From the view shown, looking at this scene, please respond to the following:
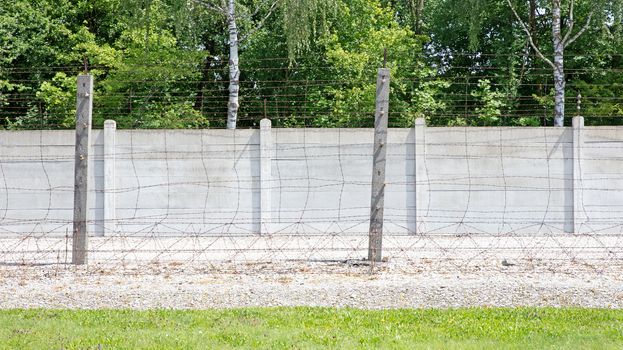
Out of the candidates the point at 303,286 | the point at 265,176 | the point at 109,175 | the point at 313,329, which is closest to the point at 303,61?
the point at 265,176

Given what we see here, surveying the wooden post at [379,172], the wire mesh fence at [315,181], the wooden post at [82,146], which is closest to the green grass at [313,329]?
the wooden post at [379,172]

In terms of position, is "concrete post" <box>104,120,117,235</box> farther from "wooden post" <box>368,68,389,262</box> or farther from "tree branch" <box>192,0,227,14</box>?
"wooden post" <box>368,68,389,262</box>

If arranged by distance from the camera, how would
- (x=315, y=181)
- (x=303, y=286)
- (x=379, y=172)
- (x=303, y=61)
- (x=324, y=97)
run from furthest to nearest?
(x=303, y=61)
(x=324, y=97)
(x=315, y=181)
(x=379, y=172)
(x=303, y=286)

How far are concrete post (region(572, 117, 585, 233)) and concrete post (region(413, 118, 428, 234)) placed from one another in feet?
9.96

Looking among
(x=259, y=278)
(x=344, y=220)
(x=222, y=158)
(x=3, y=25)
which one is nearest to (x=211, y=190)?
(x=222, y=158)

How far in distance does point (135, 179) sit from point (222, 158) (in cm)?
184

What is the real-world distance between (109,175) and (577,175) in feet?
31.3

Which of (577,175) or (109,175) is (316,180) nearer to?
(109,175)

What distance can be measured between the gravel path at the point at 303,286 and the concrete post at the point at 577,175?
6094 mm

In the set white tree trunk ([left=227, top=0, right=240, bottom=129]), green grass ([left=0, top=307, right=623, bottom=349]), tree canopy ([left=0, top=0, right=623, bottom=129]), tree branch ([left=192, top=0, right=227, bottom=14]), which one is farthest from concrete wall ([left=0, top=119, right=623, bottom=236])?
green grass ([left=0, top=307, right=623, bottom=349])

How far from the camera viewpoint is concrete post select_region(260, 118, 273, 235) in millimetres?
15703

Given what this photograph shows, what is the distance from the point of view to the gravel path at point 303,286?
7.91m

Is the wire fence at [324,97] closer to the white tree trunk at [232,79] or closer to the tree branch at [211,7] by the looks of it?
the white tree trunk at [232,79]

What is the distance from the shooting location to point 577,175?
15.8 meters
